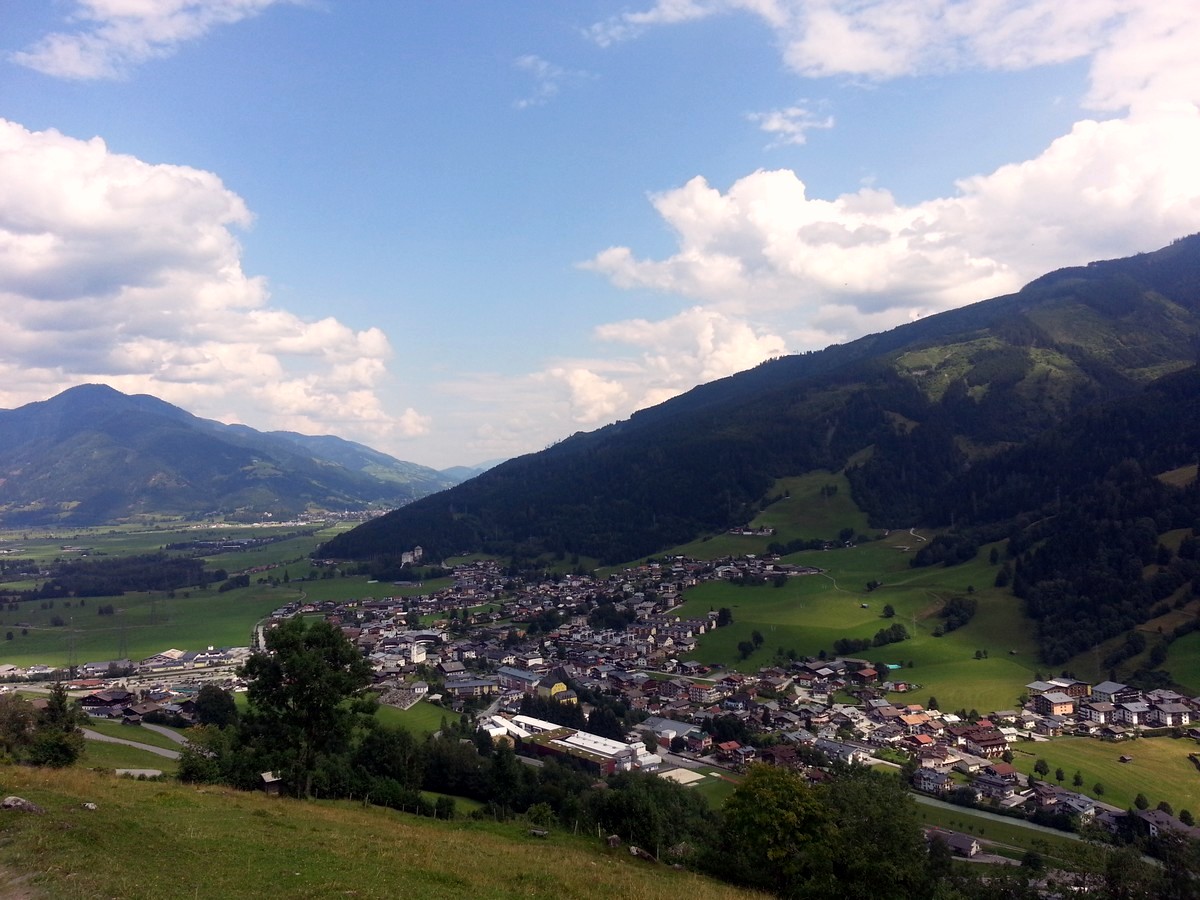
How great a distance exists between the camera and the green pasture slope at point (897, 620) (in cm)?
7762

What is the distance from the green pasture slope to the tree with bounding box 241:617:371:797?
61.9 m

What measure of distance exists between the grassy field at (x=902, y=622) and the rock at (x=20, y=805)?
7308 cm

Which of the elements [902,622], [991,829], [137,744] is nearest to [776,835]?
[991,829]

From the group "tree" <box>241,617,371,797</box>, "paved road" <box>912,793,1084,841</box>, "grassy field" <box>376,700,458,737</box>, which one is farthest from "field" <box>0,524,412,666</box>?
"paved road" <box>912,793,1084,841</box>

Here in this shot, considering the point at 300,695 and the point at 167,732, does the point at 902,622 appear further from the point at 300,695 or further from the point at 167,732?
the point at 300,695

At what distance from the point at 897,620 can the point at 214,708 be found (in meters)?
82.4

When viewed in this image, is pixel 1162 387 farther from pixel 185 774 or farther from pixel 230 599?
pixel 230 599

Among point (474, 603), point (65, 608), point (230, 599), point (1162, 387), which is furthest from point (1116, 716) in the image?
point (65, 608)

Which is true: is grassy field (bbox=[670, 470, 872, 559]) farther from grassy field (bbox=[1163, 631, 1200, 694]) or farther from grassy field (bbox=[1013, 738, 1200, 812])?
grassy field (bbox=[1013, 738, 1200, 812])

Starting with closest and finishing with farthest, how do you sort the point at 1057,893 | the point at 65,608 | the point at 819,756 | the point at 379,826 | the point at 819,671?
the point at 379,826 → the point at 1057,893 → the point at 819,756 → the point at 819,671 → the point at 65,608

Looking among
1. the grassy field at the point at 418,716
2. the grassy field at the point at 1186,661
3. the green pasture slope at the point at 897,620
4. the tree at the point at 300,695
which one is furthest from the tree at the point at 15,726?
the grassy field at the point at 1186,661

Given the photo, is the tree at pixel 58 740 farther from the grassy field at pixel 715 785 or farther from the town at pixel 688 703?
the grassy field at pixel 715 785

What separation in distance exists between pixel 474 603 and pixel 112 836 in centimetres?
11745

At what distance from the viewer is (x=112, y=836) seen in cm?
1428
